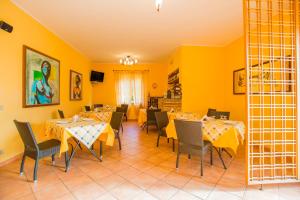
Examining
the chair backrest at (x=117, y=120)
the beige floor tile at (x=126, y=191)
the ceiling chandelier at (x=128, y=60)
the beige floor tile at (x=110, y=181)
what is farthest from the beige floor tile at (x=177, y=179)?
the ceiling chandelier at (x=128, y=60)

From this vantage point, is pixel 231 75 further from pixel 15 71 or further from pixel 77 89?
pixel 15 71

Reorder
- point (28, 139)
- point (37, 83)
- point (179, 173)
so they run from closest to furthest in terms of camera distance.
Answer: point (28, 139), point (179, 173), point (37, 83)

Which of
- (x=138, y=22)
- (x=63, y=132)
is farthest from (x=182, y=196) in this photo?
(x=138, y=22)

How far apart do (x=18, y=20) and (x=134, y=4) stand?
208 cm

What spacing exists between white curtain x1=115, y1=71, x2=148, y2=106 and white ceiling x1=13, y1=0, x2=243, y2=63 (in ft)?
8.48

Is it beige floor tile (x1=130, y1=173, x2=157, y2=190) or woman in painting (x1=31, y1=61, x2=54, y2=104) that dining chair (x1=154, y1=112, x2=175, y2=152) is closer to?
beige floor tile (x1=130, y1=173, x2=157, y2=190)

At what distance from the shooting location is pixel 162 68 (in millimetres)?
7922

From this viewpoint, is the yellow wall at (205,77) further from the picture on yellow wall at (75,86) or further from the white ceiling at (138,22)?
the picture on yellow wall at (75,86)

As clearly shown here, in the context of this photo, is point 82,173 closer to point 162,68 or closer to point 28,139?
point 28,139

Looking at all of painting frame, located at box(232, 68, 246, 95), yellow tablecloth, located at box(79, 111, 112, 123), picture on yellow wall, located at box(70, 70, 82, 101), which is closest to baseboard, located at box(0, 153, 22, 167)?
yellow tablecloth, located at box(79, 111, 112, 123)

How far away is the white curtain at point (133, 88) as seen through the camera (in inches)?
306

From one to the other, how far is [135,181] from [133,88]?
5822 millimetres

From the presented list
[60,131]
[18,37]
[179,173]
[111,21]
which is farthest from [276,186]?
[18,37]

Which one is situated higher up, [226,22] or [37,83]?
[226,22]
